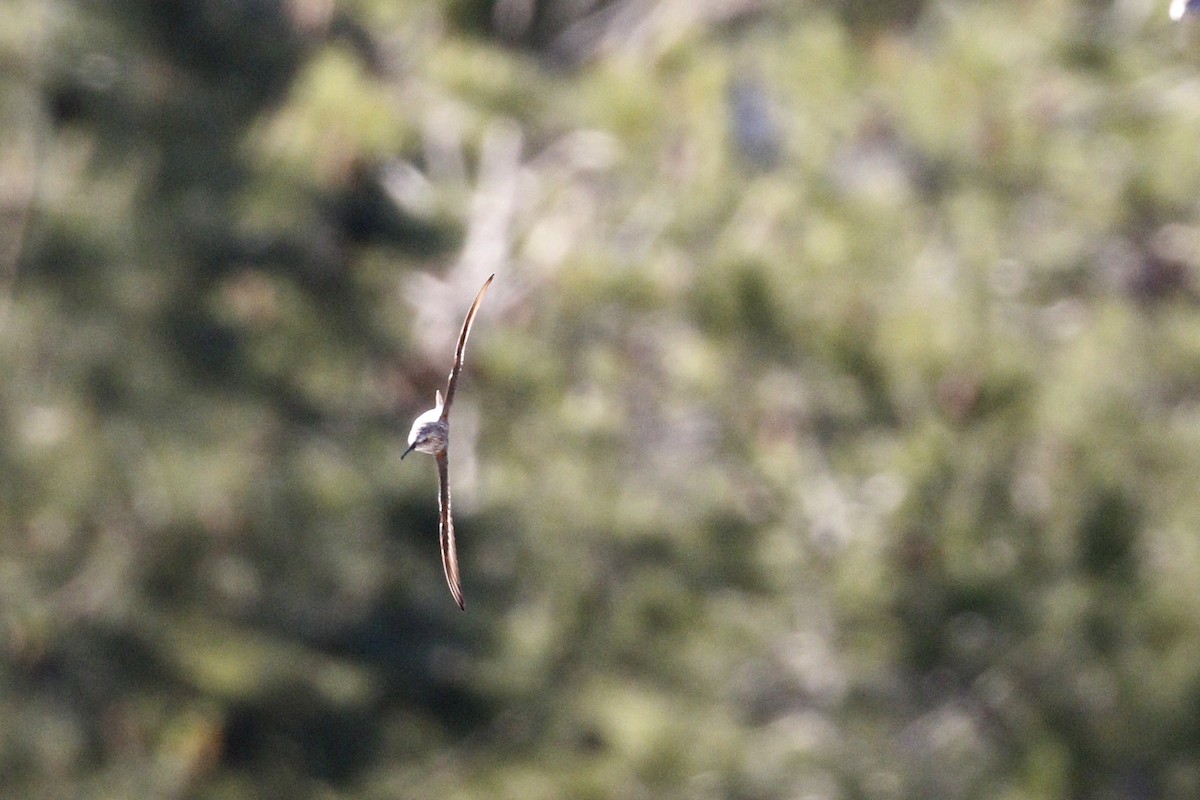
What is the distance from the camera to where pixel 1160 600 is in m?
1.58

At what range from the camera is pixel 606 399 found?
6.12ft

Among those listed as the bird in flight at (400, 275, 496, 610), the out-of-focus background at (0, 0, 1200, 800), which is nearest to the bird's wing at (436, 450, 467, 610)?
the bird in flight at (400, 275, 496, 610)

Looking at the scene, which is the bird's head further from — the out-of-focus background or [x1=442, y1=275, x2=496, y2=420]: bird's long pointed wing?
the out-of-focus background

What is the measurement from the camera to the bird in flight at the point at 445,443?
0.98ft

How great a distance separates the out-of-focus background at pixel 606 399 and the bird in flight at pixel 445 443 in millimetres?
1245

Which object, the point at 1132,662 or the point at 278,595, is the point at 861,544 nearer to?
the point at 1132,662

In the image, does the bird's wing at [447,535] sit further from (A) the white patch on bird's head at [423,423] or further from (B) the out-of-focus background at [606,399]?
(B) the out-of-focus background at [606,399]

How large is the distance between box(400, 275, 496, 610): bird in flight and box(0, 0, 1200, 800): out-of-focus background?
1.24 meters

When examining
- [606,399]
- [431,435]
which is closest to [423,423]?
[431,435]

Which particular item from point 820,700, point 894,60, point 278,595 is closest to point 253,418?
point 278,595

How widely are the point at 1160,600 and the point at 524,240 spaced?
90cm

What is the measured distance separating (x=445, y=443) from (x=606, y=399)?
152 centimetres

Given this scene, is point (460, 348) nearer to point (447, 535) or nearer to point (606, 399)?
point (447, 535)

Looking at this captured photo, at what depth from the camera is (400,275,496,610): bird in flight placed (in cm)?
30
